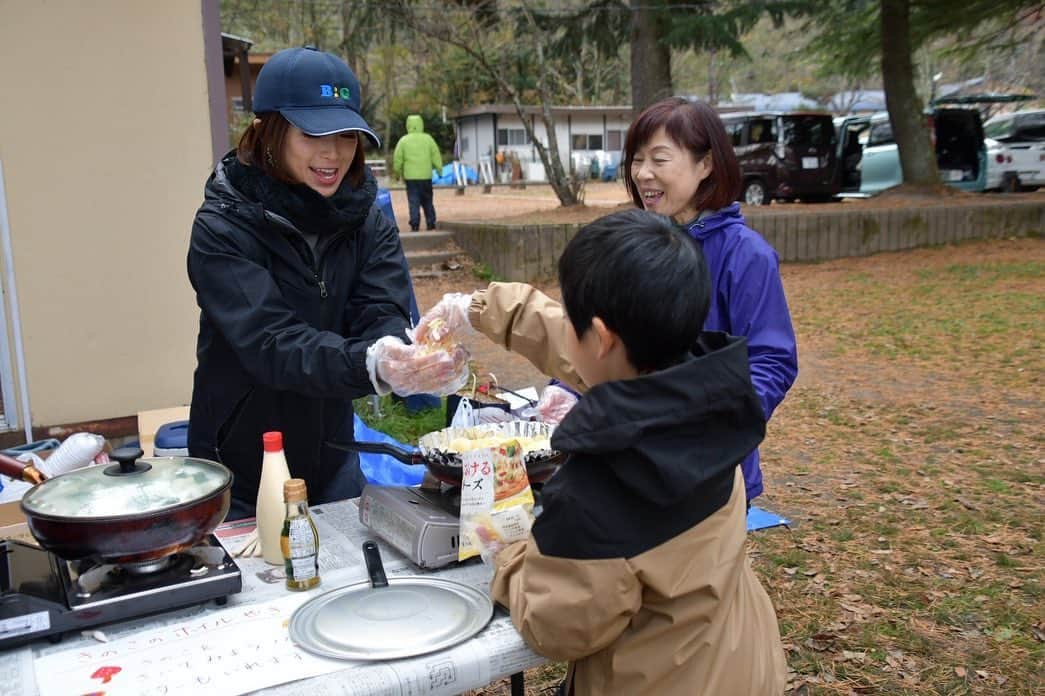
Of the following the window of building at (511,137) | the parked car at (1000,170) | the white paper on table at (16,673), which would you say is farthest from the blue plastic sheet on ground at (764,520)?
the window of building at (511,137)

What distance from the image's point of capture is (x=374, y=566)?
1.78 meters

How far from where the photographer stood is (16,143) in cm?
421

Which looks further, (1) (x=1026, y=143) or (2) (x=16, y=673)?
(1) (x=1026, y=143)

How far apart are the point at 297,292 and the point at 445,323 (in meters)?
0.42

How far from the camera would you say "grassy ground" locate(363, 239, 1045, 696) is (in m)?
3.36

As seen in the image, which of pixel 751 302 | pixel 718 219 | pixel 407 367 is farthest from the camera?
pixel 718 219

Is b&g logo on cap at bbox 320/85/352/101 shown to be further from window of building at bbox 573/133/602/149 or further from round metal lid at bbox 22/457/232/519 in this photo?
window of building at bbox 573/133/602/149

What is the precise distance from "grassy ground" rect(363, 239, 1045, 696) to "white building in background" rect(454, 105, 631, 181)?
27662 millimetres

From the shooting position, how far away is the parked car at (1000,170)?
1695 cm

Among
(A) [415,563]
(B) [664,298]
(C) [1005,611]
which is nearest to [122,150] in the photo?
(A) [415,563]

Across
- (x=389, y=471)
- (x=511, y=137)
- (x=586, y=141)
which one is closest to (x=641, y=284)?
(x=389, y=471)

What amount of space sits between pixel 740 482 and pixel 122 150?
3919mm

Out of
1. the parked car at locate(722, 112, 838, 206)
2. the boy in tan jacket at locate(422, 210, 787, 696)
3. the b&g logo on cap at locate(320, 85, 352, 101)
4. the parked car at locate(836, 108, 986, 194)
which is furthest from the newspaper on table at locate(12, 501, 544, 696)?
the parked car at locate(722, 112, 838, 206)

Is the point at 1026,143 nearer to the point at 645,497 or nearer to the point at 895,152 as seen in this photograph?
the point at 895,152
